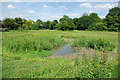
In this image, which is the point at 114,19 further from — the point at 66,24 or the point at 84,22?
the point at 66,24

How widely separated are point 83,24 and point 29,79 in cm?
5468

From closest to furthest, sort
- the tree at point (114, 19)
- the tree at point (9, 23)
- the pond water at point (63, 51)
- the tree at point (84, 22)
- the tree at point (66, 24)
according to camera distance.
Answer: the pond water at point (63, 51)
the tree at point (9, 23)
the tree at point (114, 19)
the tree at point (66, 24)
the tree at point (84, 22)

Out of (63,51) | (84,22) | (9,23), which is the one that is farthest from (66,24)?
(63,51)

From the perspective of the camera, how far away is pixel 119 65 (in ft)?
14.3

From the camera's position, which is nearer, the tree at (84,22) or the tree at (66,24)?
the tree at (66,24)

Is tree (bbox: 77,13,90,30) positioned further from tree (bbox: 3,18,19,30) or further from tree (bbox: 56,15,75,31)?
tree (bbox: 3,18,19,30)

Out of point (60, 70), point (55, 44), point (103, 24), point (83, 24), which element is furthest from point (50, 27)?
point (60, 70)

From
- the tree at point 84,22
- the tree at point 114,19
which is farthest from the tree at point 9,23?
the tree at point 114,19

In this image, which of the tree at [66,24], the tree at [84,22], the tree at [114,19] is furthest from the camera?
the tree at [84,22]

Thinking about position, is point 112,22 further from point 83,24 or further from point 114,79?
point 114,79

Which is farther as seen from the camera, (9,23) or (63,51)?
(9,23)

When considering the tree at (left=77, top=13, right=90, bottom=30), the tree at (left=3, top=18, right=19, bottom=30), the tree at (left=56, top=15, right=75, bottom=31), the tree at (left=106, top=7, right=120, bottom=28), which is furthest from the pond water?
the tree at (left=77, top=13, right=90, bottom=30)

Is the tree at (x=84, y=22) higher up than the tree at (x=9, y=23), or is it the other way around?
the tree at (x=84, y=22)

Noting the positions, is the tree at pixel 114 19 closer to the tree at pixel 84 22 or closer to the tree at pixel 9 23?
the tree at pixel 84 22
